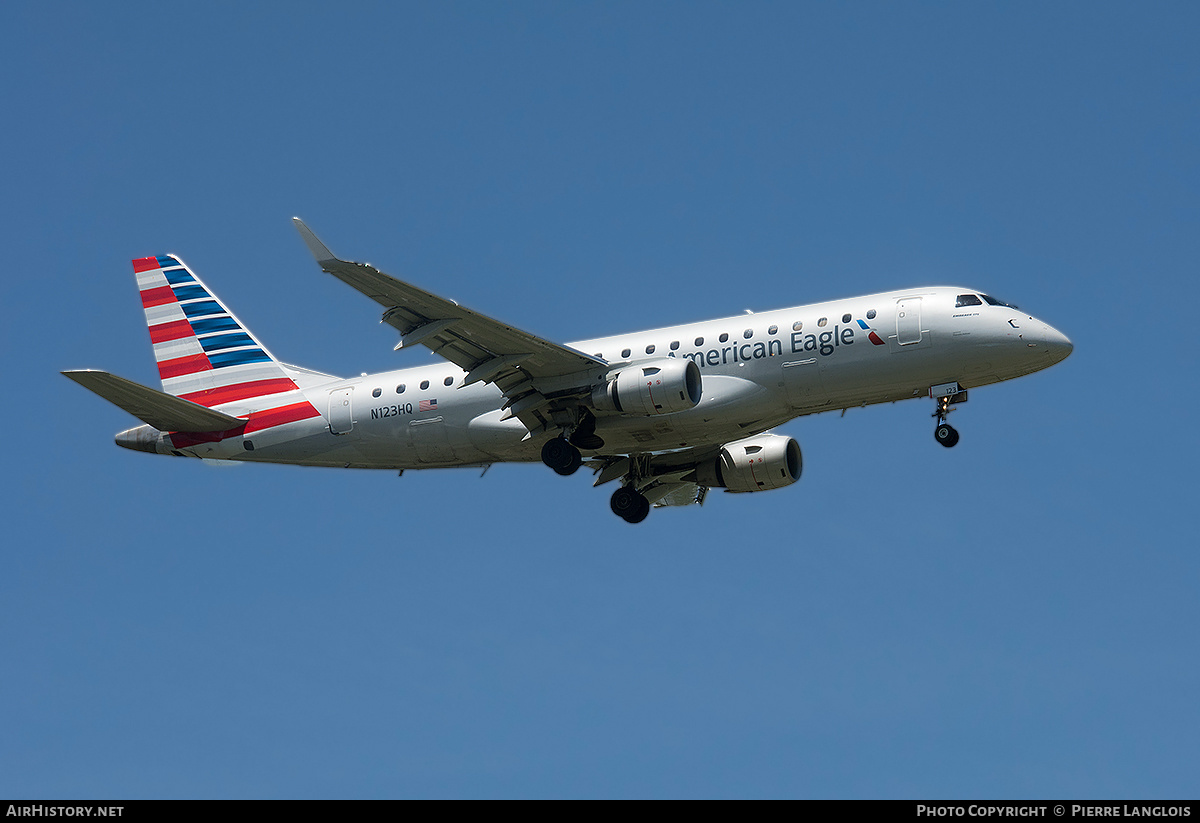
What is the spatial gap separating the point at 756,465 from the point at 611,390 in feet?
23.2

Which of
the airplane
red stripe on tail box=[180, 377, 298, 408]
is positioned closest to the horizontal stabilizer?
the airplane

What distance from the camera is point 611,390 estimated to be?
34.2 meters

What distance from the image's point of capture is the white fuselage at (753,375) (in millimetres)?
33344

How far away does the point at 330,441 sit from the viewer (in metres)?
38.3

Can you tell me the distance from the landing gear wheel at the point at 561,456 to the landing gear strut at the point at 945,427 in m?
9.51

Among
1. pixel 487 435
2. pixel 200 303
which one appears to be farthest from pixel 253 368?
pixel 487 435

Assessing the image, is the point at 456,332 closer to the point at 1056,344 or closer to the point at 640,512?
the point at 640,512

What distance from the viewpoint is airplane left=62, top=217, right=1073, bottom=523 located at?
3334cm

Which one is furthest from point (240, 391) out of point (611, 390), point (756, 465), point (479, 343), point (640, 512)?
point (756, 465)

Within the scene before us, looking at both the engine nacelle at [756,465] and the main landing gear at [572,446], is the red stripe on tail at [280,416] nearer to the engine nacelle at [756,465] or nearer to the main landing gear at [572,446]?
the main landing gear at [572,446]

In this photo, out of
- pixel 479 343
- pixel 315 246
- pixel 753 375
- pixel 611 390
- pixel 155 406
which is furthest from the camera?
pixel 155 406

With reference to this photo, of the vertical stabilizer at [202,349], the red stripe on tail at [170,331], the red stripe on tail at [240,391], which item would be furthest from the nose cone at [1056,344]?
the red stripe on tail at [170,331]
